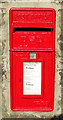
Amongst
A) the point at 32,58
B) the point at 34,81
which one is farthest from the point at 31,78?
the point at 32,58

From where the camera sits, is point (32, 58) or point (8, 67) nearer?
point (32, 58)

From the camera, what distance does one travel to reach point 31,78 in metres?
2.63

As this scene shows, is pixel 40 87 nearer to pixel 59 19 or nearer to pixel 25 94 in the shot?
pixel 25 94

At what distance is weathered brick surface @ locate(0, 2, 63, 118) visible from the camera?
2639 mm

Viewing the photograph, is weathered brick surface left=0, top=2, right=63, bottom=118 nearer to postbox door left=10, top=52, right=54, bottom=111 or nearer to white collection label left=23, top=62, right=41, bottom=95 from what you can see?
postbox door left=10, top=52, right=54, bottom=111

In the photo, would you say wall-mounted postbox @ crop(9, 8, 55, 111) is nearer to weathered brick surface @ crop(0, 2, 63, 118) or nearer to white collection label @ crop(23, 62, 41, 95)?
white collection label @ crop(23, 62, 41, 95)

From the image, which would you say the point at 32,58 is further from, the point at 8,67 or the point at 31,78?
the point at 8,67

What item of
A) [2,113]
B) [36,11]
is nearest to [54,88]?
[2,113]

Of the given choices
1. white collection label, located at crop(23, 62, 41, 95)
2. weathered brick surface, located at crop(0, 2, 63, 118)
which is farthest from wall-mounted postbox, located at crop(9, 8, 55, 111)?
weathered brick surface, located at crop(0, 2, 63, 118)

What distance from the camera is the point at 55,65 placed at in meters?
2.70

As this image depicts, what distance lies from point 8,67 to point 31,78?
413 mm

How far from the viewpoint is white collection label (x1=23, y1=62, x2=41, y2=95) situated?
103 inches

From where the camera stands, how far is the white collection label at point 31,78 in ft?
8.56

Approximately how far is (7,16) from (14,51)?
1.83 ft
